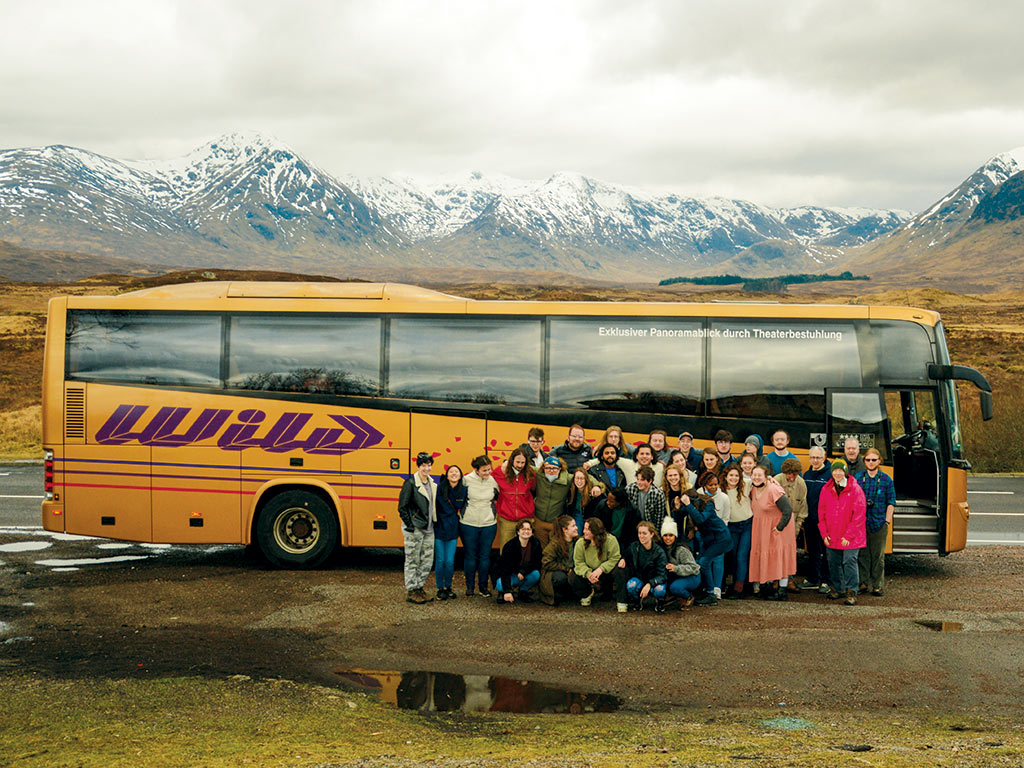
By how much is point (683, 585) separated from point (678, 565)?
10.4 inches

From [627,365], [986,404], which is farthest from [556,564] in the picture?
Result: [986,404]

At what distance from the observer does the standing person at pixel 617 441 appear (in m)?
11.2

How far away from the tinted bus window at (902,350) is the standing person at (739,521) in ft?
9.45

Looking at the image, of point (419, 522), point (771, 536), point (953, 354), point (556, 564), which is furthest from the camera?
point (953, 354)

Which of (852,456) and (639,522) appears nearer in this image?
(639,522)

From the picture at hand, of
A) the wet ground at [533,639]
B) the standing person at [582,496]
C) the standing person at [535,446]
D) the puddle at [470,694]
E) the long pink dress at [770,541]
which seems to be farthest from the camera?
the standing person at [535,446]

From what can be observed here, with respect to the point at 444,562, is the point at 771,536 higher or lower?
higher

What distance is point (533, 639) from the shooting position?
371 inches

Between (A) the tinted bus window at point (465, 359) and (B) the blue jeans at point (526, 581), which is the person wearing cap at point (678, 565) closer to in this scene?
(B) the blue jeans at point (526, 581)

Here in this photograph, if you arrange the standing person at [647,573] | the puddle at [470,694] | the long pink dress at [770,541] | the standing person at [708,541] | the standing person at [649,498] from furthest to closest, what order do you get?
the long pink dress at [770,541], the standing person at [708,541], the standing person at [649,498], the standing person at [647,573], the puddle at [470,694]

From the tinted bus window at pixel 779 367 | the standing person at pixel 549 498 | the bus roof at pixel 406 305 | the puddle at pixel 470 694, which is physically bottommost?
the puddle at pixel 470 694

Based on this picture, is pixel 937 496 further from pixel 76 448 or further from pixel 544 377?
pixel 76 448

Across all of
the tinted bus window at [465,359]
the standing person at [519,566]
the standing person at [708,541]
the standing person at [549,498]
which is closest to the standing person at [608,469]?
the standing person at [549,498]

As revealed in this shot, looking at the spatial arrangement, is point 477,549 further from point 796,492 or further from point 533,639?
point 796,492
